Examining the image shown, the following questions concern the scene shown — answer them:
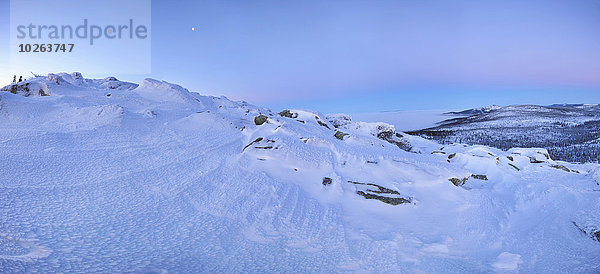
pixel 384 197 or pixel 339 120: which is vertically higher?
pixel 339 120

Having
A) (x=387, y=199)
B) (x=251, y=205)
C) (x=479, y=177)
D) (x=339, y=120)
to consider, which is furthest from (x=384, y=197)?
(x=339, y=120)

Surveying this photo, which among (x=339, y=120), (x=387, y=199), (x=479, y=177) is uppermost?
(x=339, y=120)

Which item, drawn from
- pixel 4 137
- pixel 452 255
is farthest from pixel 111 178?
pixel 452 255

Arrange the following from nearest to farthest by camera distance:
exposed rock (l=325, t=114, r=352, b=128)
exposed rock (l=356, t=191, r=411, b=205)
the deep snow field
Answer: the deep snow field
exposed rock (l=356, t=191, r=411, b=205)
exposed rock (l=325, t=114, r=352, b=128)

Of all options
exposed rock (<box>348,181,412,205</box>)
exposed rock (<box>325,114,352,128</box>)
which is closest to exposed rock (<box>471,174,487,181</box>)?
exposed rock (<box>348,181,412,205</box>)

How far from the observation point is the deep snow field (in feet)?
19.4

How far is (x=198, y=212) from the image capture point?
25.1 ft

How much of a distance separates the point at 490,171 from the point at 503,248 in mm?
10448

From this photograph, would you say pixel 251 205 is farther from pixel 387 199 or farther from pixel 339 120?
pixel 339 120

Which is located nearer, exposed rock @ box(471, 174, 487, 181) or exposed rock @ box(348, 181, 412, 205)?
exposed rock @ box(348, 181, 412, 205)

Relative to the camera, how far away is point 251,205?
8367 millimetres

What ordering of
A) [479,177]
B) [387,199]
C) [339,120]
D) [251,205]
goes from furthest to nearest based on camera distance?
1. [339,120]
2. [479,177]
3. [387,199]
4. [251,205]

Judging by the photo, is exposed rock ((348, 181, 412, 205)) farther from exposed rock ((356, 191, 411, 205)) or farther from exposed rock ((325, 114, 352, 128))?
exposed rock ((325, 114, 352, 128))

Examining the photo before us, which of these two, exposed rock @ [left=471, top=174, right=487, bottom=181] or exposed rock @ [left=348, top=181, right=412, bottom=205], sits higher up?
exposed rock @ [left=348, top=181, right=412, bottom=205]
